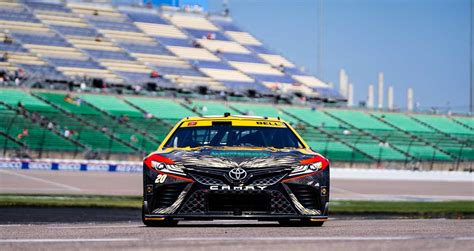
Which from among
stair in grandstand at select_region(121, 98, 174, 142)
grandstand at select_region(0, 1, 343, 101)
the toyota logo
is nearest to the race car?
the toyota logo

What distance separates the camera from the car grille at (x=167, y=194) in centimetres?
1338

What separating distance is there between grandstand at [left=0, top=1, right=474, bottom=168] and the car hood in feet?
112

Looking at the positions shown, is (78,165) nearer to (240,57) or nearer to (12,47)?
(12,47)

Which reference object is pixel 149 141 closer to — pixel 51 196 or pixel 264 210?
pixel 51 196

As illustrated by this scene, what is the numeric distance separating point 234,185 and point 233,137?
1.77m

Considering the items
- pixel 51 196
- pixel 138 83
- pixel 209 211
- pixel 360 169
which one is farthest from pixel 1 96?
pixel 209 211

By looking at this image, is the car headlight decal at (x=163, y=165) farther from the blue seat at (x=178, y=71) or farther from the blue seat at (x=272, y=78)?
the blue seat at (x=272, y=78)

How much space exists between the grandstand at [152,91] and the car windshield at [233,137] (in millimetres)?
32902

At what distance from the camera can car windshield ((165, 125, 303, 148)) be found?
14758 millimetres

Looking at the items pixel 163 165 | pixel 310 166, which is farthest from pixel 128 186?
pixel 310 166

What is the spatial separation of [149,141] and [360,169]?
33.0 feet

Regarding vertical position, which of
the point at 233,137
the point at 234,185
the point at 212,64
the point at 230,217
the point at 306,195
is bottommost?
the point at 212,64

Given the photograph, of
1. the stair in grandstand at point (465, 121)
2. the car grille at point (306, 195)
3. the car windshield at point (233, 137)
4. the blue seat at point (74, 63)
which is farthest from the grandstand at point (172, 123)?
the car grille at point (306, 195)

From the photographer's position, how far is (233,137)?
586 inches
